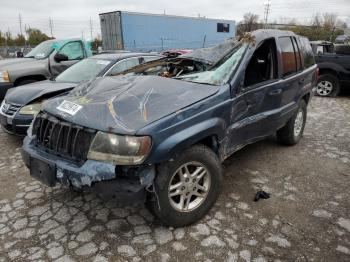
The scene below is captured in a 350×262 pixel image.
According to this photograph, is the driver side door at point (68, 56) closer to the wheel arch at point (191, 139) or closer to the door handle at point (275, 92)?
the door handle at point (275, 92)

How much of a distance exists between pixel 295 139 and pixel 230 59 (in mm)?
2277

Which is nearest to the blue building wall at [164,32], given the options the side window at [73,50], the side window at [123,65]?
the side window at [73,50]

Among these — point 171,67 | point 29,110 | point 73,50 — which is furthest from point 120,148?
point 73,50

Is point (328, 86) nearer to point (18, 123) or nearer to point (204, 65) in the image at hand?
point (204, 65)

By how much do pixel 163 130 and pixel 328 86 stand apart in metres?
8.37

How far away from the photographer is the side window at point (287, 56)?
14.4ft

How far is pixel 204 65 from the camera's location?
391 cm

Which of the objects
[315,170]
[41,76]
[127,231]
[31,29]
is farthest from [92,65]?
[31,29]

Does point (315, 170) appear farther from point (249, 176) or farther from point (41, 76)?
point (41, 76)

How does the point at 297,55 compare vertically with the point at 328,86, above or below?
above

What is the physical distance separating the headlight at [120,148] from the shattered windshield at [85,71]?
313cm

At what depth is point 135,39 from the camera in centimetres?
1898

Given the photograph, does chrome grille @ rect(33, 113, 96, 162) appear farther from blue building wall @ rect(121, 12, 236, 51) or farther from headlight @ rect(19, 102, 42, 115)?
blue building wall @ rect(121, 12, 236, 51)

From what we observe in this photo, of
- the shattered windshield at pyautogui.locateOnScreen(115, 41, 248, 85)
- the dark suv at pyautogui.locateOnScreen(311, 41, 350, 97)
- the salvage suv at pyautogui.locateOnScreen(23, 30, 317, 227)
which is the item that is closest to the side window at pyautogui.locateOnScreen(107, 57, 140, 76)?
the shattered windshield at pyautogui.locateOnScreen(115, 41, 248, 85)
